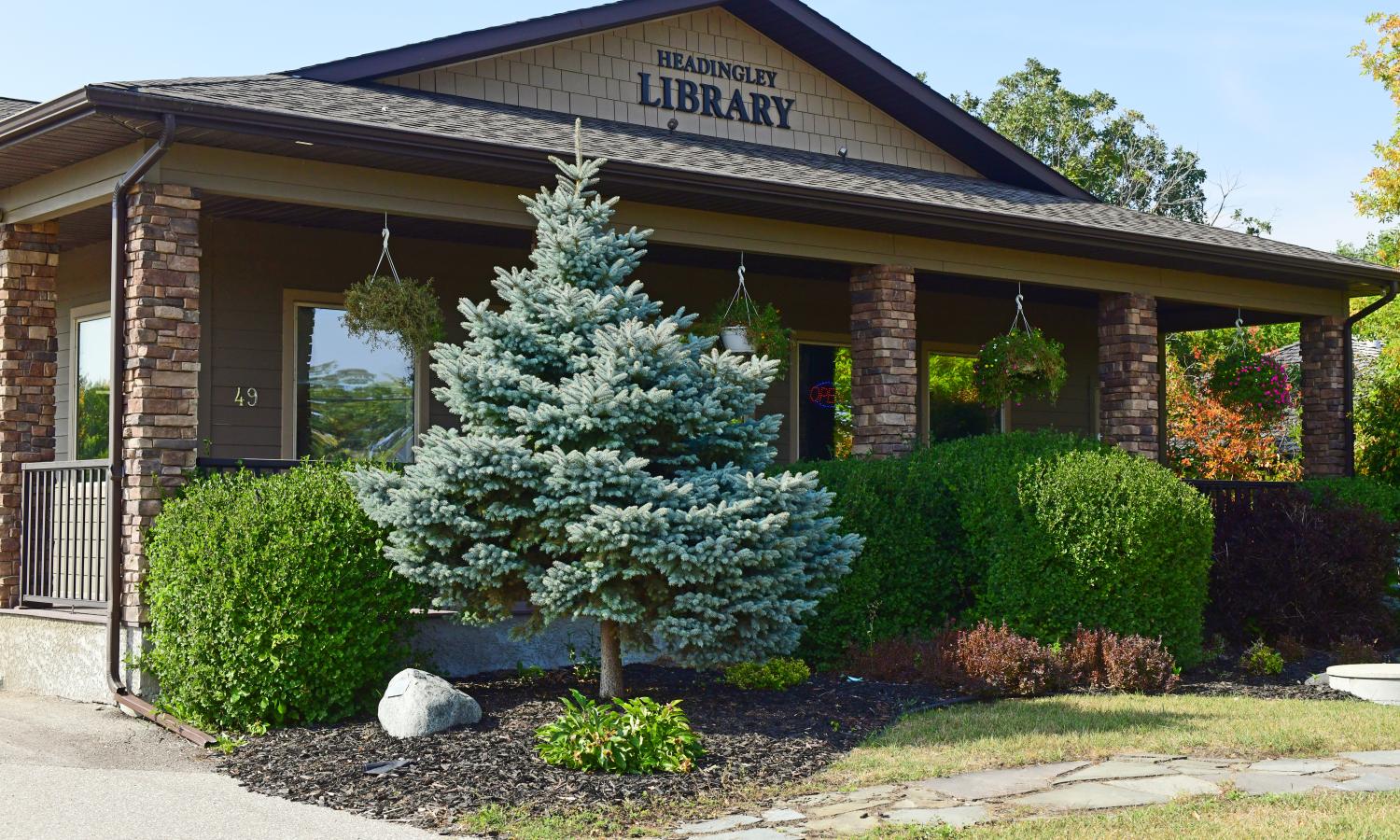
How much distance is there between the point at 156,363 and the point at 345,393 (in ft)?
10.7

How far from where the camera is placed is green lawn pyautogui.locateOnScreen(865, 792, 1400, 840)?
18.2ft

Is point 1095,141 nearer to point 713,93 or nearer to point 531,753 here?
point 713,93

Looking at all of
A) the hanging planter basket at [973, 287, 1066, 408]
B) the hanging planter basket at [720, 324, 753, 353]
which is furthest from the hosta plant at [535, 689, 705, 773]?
the hanging planter basket at [973, 287, 1066, 408]

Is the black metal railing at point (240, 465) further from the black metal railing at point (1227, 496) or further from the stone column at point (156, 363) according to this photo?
the black metal railing at point (1227, 496)

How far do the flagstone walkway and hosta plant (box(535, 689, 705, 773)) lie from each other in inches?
29.8

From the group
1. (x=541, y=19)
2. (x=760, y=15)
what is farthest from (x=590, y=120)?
(x=760, y=15)

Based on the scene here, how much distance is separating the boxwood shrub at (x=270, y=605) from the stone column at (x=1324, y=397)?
11151 millimetres

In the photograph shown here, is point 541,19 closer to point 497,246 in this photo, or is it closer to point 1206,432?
point 497,246

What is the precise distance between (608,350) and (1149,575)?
4.41 meters

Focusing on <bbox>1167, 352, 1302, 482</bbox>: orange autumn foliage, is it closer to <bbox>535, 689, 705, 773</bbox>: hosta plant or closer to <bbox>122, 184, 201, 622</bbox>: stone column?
<bbox>535, 689, 705, 773</bbox>: hosta plant

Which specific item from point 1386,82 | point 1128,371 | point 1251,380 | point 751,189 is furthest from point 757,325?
point 1386,82

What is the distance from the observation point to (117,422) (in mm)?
8453

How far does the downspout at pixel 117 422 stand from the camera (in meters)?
8.31

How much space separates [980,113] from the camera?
38906 mm
